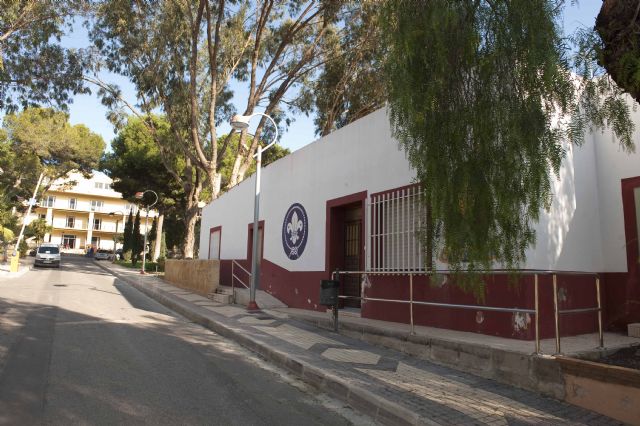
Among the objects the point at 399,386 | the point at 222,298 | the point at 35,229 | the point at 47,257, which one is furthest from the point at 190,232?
the point at 35,229

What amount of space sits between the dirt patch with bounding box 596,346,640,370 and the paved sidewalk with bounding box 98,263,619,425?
117 cm

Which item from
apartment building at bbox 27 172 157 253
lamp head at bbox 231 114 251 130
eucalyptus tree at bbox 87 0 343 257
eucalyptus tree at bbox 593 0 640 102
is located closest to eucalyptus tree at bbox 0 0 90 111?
eucalyptus tree at bbox 87 0 343 257

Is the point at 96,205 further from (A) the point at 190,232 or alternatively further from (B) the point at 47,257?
(A) the point at 190,232

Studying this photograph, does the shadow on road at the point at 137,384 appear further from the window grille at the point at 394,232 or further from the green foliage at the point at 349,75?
the green foliage at the point at 349,75

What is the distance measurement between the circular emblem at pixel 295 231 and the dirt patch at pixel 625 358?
7.67m

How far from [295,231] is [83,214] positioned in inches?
2786

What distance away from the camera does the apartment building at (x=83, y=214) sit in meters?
71.6

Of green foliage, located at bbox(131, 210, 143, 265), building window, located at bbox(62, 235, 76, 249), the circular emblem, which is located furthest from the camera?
building window, located at bbox(62, 235, 76, 249)

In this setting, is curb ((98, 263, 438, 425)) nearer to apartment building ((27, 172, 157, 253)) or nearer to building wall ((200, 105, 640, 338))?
building wall ((200, 105, 640, 338))

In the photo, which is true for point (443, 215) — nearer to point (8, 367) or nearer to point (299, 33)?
point (8, 367)

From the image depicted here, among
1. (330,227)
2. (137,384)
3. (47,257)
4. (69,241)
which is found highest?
(69,241)

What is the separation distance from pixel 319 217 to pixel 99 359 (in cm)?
650

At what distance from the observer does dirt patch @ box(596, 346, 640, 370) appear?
18.5 feet

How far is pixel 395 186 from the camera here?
9297mm
